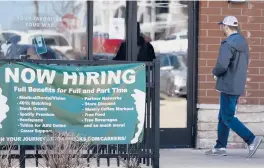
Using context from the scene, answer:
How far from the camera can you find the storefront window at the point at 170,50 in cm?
987

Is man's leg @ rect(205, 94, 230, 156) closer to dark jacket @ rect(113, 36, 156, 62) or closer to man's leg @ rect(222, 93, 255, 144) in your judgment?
man's leg @ rect(222, 93, 255, 144)

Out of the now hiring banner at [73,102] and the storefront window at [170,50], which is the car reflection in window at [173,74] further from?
the now hiring banner at [73,102]

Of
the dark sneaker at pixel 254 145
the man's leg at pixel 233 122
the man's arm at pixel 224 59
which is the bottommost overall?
the dark sneaker at pixel 254 145

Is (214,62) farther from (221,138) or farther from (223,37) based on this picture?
(221,138)

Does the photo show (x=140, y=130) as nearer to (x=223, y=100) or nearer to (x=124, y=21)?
A: (x=223, y=100)

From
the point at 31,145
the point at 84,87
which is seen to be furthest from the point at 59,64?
the point at 31,145

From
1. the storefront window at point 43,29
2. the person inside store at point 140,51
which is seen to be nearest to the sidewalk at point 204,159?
the person inside store at point 140,51

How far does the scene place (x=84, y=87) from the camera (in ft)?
23.5

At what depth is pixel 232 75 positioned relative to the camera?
884cm

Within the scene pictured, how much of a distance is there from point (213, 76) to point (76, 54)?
2030mm

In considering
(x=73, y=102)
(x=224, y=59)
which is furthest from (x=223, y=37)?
(x=73, y=102)

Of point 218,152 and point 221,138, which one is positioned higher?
point 221,138

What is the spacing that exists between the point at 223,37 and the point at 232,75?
1094mm

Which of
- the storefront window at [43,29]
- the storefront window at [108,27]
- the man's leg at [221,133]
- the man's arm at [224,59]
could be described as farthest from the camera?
the storefront window at [108,27]
